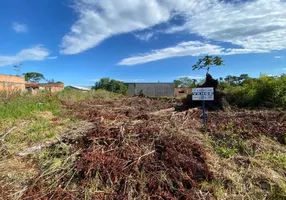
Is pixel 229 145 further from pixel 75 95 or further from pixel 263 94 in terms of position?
pixel 75 95

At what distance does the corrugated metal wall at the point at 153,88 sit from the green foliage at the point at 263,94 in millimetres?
16993

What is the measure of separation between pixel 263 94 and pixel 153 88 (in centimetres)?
1879

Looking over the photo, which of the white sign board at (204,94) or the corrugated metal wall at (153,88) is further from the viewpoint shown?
the corrugated metal wall at (153,88)

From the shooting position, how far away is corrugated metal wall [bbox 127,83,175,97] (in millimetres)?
24594

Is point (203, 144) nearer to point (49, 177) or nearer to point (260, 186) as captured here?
point (260, 186)

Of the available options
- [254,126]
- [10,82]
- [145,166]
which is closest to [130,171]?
[145,166]

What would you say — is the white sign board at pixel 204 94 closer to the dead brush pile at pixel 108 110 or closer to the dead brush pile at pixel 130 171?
the dead brush pile at pixel 130 171

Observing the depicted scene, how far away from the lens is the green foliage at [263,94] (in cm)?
601

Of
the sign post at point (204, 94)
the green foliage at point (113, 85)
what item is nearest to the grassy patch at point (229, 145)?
the sign post at point (204, 94)

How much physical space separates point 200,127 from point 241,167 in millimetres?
1375

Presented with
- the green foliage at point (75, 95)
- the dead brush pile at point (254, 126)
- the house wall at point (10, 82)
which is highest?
the house wall at point (10, 82)

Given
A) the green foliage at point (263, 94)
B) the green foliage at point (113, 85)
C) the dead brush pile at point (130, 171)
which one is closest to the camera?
the dead brush pile at point (130, 171)

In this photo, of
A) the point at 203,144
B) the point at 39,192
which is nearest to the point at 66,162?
the point at 39,192

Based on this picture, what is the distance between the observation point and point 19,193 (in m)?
1.95
